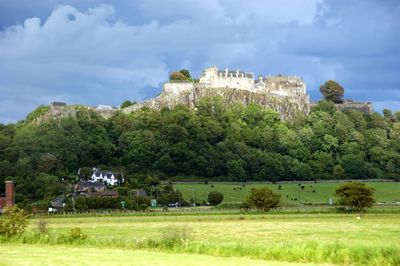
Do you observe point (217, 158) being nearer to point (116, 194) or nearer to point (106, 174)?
point (106, 174)

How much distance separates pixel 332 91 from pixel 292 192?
243 ft

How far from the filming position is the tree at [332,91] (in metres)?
185

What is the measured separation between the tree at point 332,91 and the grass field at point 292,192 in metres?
59.4

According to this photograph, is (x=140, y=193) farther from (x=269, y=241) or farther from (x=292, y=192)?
(x=269, y=241)

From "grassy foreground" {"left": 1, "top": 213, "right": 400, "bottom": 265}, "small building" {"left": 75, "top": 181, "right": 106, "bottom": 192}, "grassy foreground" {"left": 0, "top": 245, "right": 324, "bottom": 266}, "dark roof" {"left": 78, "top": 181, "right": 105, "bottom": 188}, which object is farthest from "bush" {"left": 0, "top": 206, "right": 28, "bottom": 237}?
"dark roof" {"left": 78, "top": 181, "right": 105, "bottom": 188}

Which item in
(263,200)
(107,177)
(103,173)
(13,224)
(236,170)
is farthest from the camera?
(236,170)

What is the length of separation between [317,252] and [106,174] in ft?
303

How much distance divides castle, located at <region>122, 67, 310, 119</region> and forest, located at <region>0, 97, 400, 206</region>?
161 inches

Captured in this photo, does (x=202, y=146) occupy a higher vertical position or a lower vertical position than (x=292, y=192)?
higher

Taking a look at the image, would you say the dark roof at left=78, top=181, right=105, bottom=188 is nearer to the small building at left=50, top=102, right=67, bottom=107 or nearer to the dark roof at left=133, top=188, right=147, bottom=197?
the dark roof at left=133, top=188, right=147, bottom=197

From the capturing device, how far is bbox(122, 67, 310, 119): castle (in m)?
158

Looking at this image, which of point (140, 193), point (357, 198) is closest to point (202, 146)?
point (140, 193)

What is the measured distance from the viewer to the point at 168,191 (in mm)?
106562

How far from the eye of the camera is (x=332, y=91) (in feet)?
607
